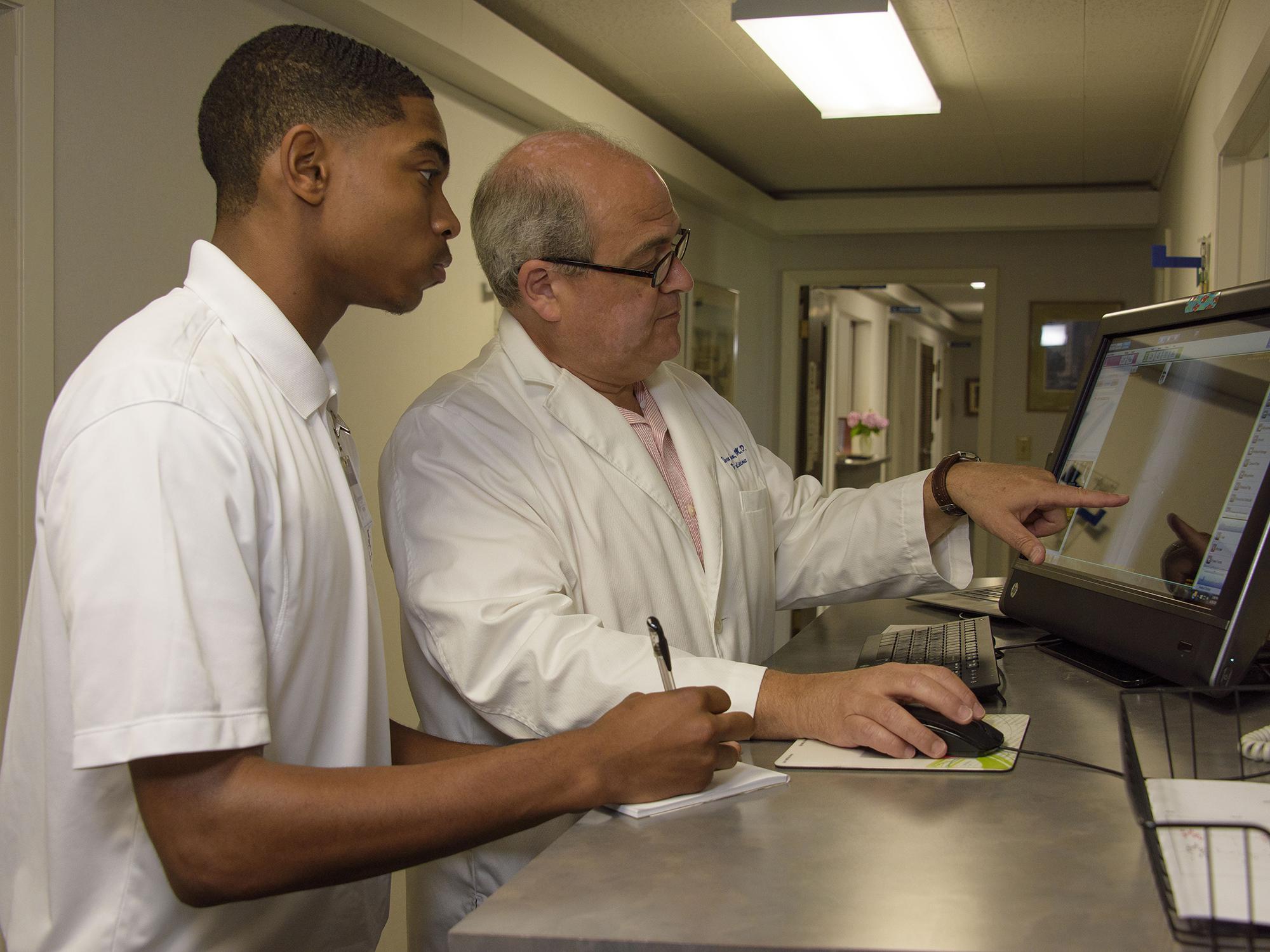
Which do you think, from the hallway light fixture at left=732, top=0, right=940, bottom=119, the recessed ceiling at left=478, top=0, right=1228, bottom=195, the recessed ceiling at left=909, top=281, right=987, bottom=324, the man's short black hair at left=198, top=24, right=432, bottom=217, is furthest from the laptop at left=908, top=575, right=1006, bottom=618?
the recessed ceiling at left=909, top=281, right=987, bottom=324

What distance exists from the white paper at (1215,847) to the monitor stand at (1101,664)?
0.44m

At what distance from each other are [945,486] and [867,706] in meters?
0.73

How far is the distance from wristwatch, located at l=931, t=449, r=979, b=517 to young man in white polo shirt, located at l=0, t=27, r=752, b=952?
2.66 ft

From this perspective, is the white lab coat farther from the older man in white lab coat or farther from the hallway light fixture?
the hallway light fixture

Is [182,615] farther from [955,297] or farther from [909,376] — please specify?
[909,376]

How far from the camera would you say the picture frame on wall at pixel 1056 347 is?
6.46 metres

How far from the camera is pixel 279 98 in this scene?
1104 millimetres

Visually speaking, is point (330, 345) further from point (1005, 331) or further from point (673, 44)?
point (1005, 331)

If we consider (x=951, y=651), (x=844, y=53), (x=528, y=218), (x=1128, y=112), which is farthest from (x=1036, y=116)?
(x=951, y=651)

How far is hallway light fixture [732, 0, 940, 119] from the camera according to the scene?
10.6 ft

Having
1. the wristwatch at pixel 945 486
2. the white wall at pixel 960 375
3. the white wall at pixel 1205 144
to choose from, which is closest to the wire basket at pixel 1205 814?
the wristwatch at pixel 945 486

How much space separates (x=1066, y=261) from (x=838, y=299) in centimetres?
233

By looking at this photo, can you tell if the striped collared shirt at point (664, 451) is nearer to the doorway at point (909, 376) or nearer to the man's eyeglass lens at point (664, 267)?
the man's eyeglass lens at point (664, 267)

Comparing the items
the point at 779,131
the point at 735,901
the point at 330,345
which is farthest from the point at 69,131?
the point at 779,131
